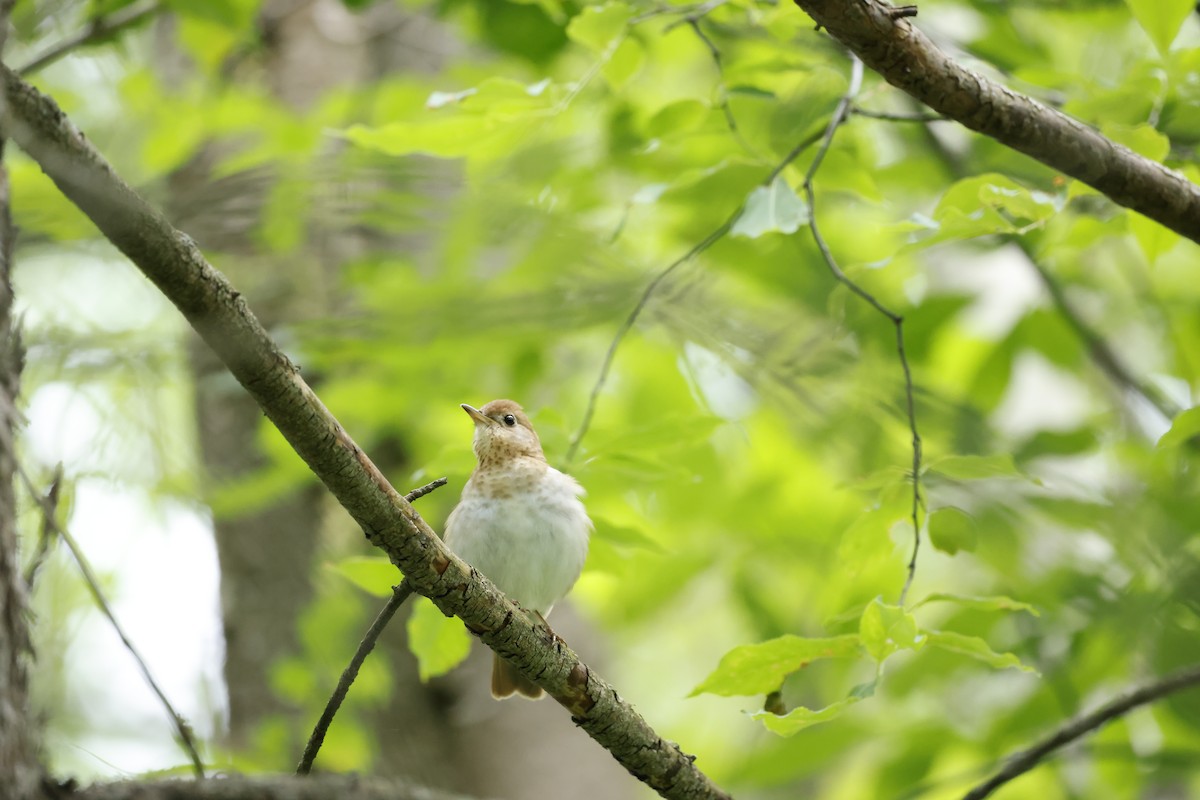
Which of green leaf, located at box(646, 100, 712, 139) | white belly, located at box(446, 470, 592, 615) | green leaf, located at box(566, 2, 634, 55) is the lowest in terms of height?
white belly, located at box(446, 470, 592, 615)

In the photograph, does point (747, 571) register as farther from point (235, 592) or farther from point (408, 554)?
point (408, 554)

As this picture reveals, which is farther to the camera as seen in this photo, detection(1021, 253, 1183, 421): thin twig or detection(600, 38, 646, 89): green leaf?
detection(1021, 253, 1183, 421): thin twig

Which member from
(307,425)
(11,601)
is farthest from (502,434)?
(11,601)

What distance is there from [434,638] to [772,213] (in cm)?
145

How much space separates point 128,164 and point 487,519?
2731mm

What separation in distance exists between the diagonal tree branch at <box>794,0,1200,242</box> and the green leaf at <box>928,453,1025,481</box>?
69cm

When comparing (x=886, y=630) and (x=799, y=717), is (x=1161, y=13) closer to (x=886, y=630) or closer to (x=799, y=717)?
(x=886, y=630)

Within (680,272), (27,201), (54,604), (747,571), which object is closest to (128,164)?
(27,201)

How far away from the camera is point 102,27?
4.01 m

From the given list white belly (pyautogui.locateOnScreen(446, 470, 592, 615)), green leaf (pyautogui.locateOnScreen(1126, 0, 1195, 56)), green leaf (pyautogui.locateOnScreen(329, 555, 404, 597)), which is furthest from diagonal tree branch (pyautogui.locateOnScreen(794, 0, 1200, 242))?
white belly (pyautogui.locateOnScreen(446, 470, 592, 615))

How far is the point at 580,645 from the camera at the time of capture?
6.45 meters

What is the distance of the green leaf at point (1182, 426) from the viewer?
8.10 feet

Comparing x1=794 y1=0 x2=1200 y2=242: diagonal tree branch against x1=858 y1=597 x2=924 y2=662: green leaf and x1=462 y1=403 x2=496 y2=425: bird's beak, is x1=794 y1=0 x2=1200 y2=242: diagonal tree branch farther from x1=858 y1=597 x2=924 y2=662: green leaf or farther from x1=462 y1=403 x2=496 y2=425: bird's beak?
x1=462 y1=403 x2=496 y2=425: bird's beak

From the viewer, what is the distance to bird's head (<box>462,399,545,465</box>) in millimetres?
4418
